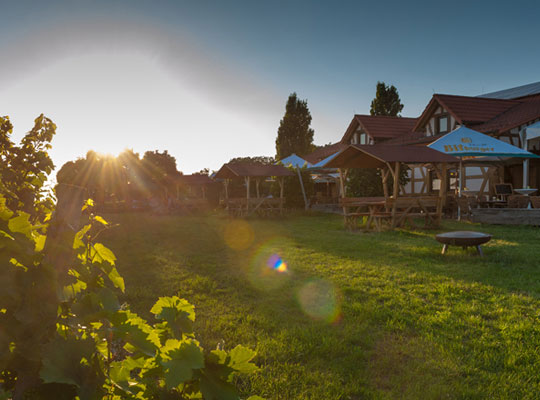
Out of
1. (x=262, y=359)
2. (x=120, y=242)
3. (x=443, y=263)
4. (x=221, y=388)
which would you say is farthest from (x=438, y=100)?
(x=221, y=388)

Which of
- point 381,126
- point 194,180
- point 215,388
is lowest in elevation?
point 215,388

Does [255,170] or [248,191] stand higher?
[255,170]

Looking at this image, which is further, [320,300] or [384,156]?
[384,156]

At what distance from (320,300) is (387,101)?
1466 inches

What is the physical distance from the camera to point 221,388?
1143 millimetres

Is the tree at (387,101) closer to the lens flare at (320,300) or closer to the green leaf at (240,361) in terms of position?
the lens flare at (320,300)

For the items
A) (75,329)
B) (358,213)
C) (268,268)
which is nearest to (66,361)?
(75,329)

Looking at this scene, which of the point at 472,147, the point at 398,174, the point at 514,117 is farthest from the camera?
the point at 514,117

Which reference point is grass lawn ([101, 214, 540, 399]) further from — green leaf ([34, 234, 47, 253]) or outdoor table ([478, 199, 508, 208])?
outdoor table ([478, 199, 508, 208])

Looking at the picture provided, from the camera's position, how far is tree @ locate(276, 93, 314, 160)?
2046 inches

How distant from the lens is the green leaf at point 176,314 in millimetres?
1245

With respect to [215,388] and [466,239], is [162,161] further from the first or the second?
[215,388]

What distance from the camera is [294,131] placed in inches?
2053

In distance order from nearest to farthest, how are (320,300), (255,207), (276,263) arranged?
(320,300), (276,263), (255,207)
